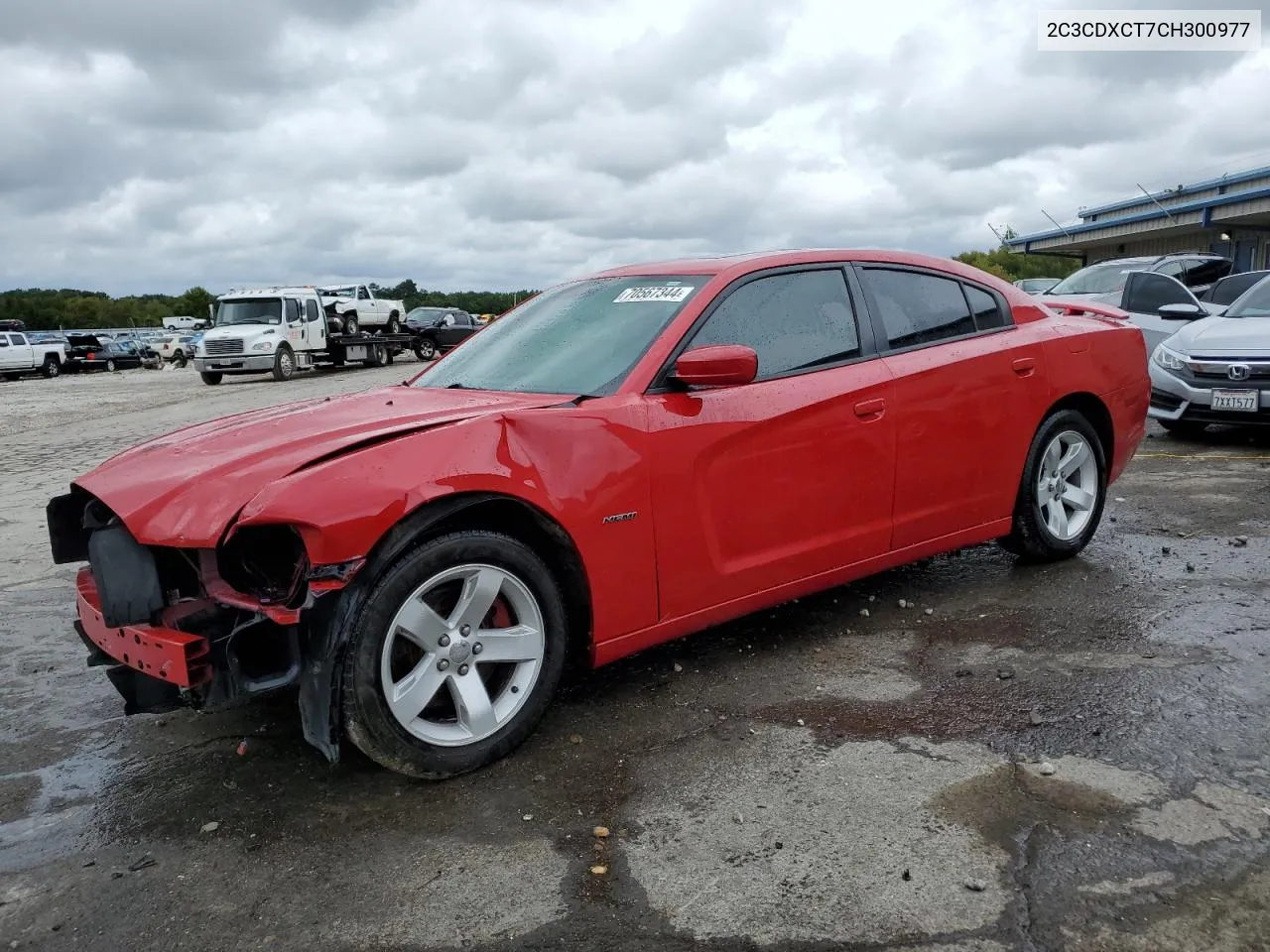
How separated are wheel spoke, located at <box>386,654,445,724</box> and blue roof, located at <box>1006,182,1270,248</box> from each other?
95.8 feet

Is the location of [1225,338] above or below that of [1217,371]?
above

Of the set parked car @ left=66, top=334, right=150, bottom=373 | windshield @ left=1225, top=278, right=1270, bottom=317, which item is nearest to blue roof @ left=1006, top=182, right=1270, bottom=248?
windshield @ left=1225, top=278, right=1270, bottom=317

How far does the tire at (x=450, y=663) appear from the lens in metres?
2.86

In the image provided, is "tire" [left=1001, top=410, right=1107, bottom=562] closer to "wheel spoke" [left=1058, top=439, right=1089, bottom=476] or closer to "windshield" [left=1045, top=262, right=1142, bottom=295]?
"wheel spoke" [left=1058, top=439, right=1089, bottom=476]

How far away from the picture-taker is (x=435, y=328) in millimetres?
34562

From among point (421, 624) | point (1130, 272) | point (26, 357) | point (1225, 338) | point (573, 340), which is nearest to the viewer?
point (421, 624)

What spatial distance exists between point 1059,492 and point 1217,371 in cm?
445

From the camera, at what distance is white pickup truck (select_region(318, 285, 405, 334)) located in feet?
104

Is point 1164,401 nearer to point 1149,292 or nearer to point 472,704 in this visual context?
point 1149,292

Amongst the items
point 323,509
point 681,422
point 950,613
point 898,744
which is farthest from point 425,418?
point 950,613

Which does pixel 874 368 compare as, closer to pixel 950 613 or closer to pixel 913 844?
pixel 950 613

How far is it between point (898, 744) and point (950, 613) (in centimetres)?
142

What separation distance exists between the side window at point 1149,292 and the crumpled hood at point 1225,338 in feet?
6.21

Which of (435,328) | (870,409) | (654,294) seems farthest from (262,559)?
(435,328)
